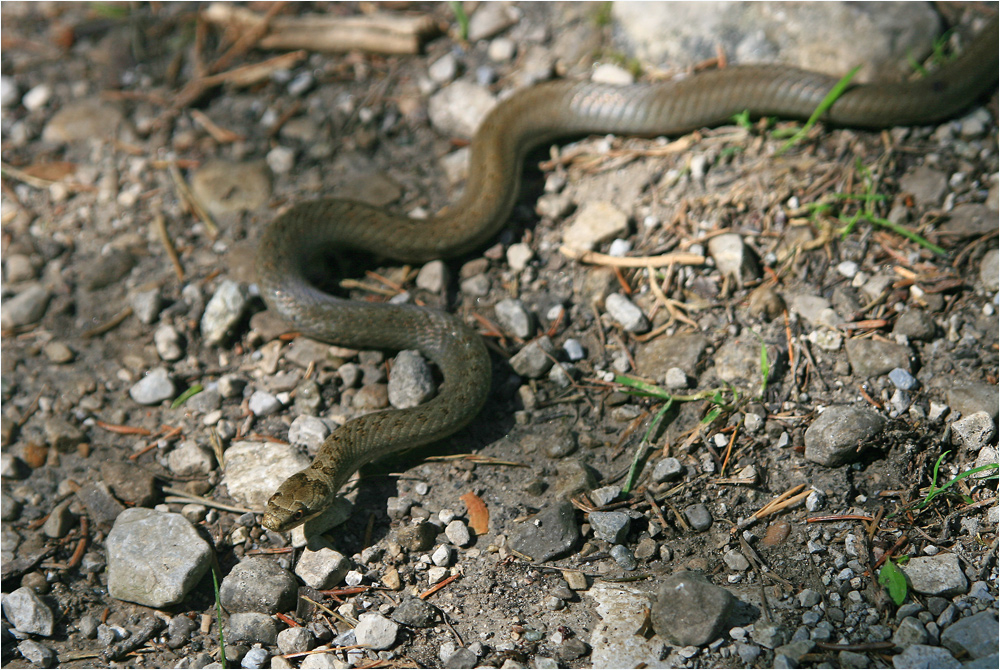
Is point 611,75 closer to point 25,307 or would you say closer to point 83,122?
point 83,122

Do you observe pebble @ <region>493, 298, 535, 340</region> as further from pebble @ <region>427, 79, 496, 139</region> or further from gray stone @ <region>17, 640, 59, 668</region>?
gray stone @ <region>17, 640, 59, 668</region>

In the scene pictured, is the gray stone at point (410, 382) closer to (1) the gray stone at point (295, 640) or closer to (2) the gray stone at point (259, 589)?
(2) the gray stone at point (259, 589)

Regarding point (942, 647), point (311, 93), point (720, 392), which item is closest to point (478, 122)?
point (311, 93)

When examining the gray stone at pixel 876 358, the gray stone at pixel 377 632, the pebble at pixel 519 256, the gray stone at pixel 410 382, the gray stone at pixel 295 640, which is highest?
the pebble at pixel 519 256

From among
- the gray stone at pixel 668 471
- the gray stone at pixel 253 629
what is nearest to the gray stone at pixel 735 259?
the gray stone at pixel 668 471

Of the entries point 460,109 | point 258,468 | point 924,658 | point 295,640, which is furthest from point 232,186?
point 924,658

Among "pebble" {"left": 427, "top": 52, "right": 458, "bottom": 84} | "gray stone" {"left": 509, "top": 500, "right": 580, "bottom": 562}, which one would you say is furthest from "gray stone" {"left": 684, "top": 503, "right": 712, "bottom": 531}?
"pebble" {"left": 427, "top": 52, "right": 458, "bottom": 84}
